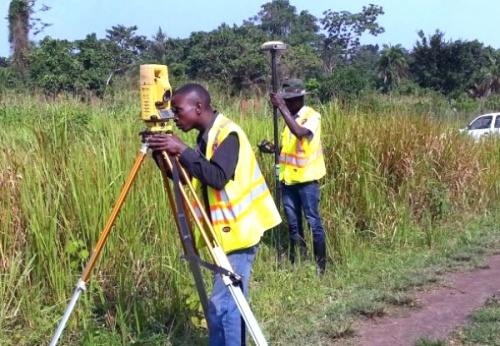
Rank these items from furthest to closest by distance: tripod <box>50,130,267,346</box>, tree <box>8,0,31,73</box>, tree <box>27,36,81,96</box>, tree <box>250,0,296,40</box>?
tree <box>250,0,296,40</box> < tree <box>8,0,31,73</box> < tree <box>27,36,81,96</box> < tripod <box>50,130,267,346</box>

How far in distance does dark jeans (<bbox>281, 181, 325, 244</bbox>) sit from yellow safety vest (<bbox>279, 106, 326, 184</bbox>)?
9cm

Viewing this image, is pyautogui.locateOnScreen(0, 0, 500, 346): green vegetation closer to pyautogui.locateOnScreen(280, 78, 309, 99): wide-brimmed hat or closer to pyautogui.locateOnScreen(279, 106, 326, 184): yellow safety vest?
pyautogui.locateOnScreen(279, 106, 326, 184): yellow safety vest

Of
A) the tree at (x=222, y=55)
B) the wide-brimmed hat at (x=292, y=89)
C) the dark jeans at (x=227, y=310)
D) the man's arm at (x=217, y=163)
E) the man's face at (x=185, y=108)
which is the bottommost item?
the dark jeans at (x=227, y=310)

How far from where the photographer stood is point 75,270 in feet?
16.3

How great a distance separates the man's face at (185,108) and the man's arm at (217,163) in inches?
9.4

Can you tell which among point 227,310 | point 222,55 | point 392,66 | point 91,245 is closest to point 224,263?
point 227,310

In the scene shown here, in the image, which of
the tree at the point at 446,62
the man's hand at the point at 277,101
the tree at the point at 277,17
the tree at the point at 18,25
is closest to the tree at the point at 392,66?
the tree at the point at 446,62

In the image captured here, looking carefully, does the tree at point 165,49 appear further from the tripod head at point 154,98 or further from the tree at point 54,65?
the tripod head at point 154,98

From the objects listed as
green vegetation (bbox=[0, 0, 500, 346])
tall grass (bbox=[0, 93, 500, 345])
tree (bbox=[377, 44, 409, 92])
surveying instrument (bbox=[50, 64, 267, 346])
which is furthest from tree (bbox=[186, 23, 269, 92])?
surveying instrument (bbox=[50, 64, 267, 346])

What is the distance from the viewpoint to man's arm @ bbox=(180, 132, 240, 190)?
3.55m

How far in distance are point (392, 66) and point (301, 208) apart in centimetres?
4865

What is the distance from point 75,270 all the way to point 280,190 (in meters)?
2.70

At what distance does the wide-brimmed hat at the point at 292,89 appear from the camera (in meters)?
6.73

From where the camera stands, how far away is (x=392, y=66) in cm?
5369
